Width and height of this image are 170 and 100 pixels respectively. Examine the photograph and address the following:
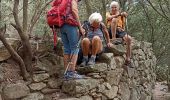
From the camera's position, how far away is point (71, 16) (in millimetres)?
6262

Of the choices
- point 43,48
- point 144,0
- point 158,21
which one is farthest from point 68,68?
point 158,21

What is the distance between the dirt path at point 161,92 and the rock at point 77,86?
6565 mm

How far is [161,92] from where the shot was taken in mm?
14820

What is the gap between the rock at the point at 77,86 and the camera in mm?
6242

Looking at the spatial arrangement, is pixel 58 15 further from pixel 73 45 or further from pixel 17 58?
pixel 17 58

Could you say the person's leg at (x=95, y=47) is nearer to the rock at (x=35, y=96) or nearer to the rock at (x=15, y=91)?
the rock at (x=35, y=96)

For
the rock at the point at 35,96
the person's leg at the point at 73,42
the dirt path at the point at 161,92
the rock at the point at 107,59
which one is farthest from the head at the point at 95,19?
the dirt path at the point at 161,92

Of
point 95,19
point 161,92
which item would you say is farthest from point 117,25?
point 161,92

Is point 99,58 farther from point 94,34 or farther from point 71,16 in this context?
point 71,16

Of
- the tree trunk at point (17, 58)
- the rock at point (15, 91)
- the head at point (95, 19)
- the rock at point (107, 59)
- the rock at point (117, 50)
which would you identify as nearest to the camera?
the rock at point (15, 91)

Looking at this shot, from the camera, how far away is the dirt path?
523 inches

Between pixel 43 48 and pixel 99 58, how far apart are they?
124cm

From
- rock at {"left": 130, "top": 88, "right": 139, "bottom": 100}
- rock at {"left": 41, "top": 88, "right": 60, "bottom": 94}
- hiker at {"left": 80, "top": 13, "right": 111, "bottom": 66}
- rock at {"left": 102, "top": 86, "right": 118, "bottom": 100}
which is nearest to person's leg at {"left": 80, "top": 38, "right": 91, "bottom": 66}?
hiker at {"left": 80, "top": 13, "right": 111, "bottom": 66}

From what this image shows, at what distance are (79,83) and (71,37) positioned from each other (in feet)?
2.72
